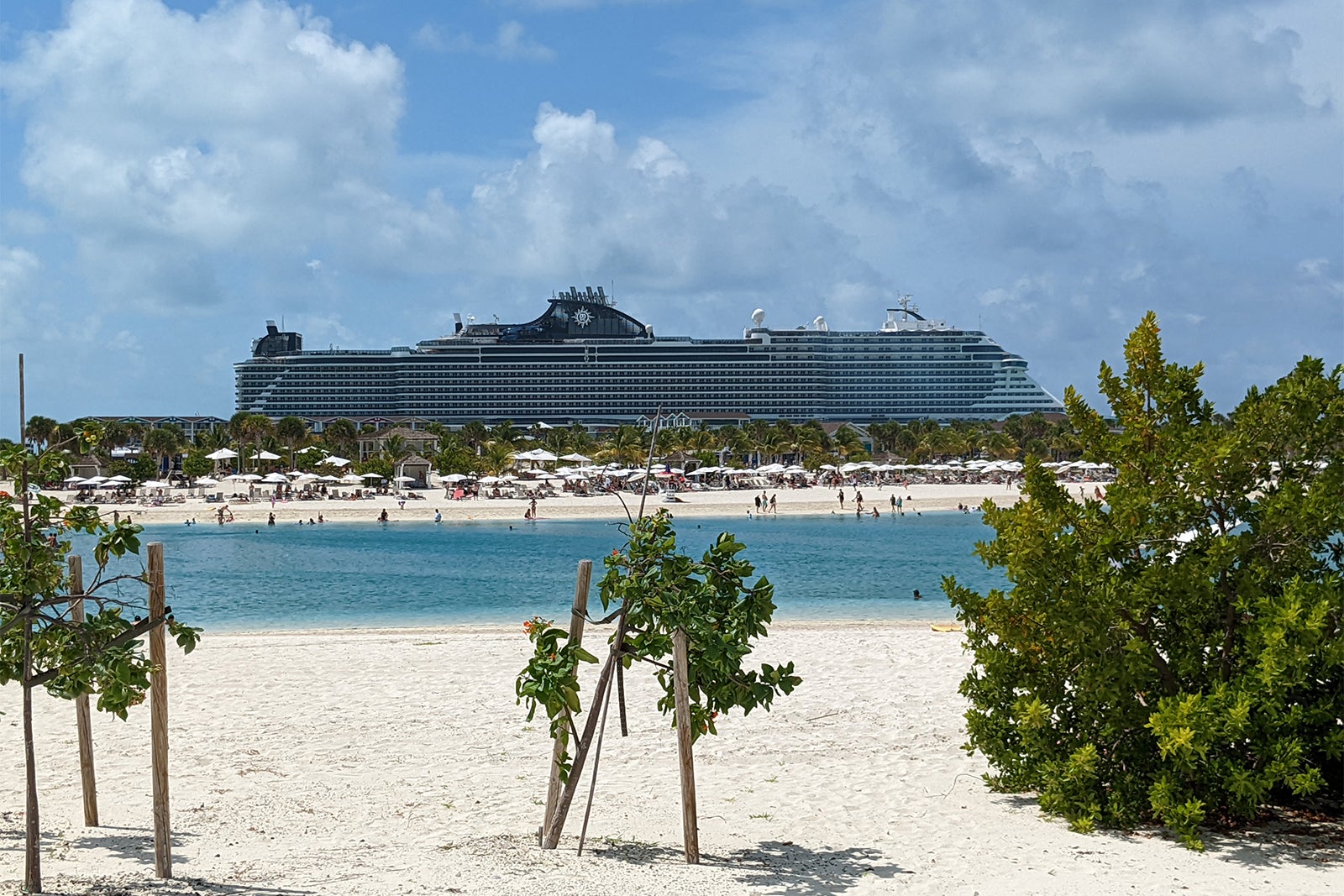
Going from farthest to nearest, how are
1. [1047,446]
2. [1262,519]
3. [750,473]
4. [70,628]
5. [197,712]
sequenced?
[1047,446] < [750,473] < [197,712] < [1262,519] < [70,628]

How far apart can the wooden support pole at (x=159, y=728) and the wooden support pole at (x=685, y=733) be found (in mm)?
2339

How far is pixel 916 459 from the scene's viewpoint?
298 ft

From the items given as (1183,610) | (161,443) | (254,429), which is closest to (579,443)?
(254,429)

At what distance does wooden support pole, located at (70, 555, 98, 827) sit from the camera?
6.06 metres

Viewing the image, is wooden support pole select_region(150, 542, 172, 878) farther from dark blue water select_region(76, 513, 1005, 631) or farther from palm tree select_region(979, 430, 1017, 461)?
palm tree select_region(979, 430, 1017, 461)

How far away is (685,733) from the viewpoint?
5.71 metres

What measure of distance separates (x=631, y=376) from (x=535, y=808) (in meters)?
122

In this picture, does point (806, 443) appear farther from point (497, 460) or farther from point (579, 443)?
point (497, 460)

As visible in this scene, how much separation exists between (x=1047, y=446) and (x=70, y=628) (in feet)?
298

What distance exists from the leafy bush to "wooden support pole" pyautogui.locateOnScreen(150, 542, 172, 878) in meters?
4.38

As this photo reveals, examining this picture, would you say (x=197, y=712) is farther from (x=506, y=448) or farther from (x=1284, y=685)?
(x=506, y=448)

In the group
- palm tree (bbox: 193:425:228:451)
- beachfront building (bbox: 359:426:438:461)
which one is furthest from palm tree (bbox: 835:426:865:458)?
palm tree (bbox: 193:425:228:451)

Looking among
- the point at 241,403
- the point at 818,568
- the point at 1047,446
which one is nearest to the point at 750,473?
the point at 1047,446

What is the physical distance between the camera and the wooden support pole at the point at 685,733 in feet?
18.7
